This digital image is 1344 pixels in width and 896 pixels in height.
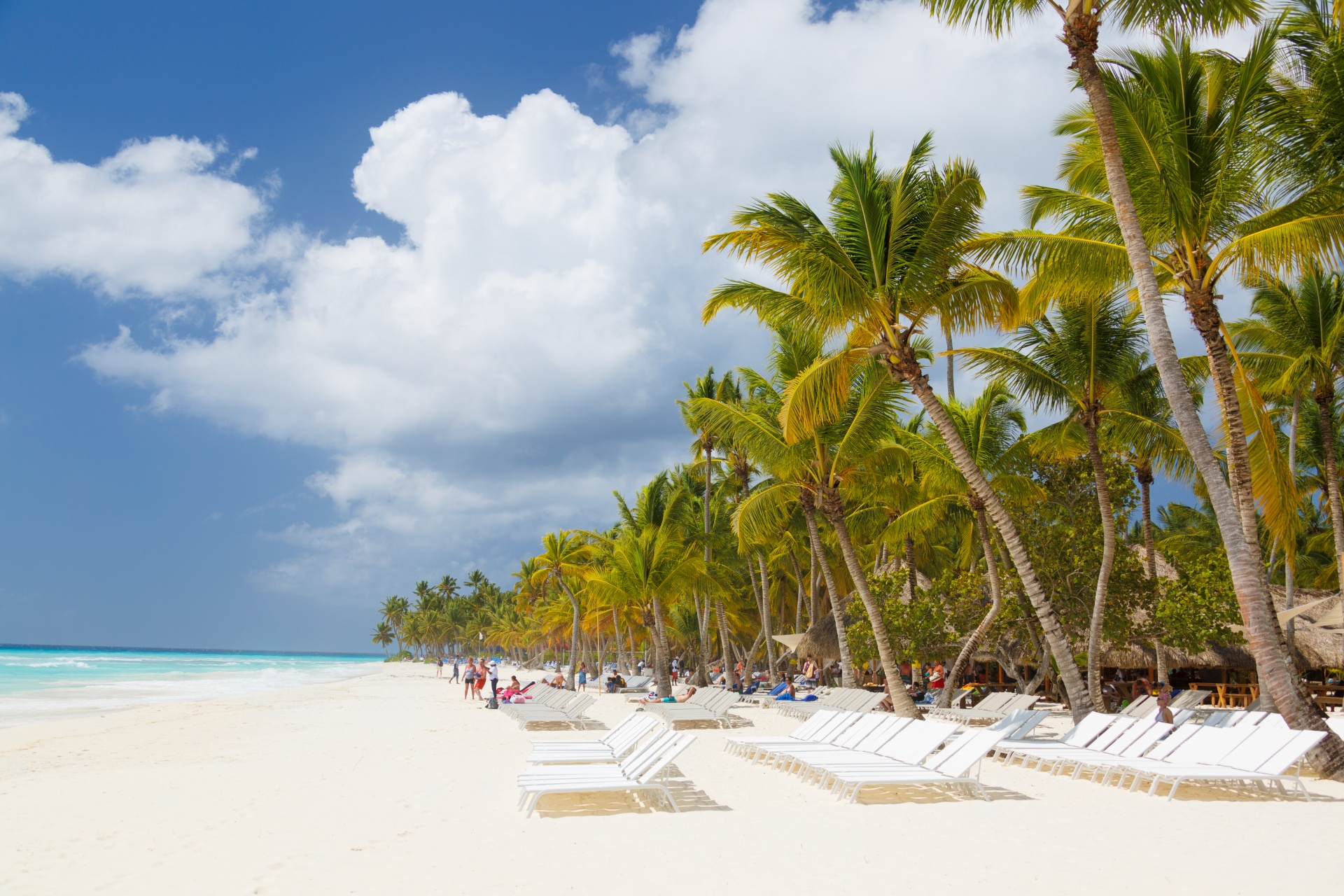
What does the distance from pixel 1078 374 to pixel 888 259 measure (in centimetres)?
438

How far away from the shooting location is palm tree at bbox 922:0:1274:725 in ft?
29.6

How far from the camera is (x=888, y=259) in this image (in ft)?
42.4

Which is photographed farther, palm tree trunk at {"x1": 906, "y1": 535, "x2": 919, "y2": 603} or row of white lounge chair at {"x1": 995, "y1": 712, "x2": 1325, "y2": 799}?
→ palm tree trunk at {"x1": 906, "y1": 535, "x2": 919, "y2": 603}

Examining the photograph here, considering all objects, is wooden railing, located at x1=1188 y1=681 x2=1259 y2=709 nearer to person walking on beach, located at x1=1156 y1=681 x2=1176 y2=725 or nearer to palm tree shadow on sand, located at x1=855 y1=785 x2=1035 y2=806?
person walking on beach, located at x1=1156 y1=681 x2=1176 y2=725

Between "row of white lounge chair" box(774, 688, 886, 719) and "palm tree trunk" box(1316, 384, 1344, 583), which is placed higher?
"palm tree trunk" box(1316, 384, 1344, 583)

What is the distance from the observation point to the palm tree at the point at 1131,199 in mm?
9016

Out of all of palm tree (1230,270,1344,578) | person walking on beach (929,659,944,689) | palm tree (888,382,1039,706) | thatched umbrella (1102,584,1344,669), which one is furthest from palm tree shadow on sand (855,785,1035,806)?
person walking on beach (929,659,944,689)

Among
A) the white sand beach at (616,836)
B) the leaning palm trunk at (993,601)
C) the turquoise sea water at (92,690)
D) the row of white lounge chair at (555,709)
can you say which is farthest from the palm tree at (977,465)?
the turquoise sea water at (92,690)

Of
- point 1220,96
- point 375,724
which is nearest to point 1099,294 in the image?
point 1220,96

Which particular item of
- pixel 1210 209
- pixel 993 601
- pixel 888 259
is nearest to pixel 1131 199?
pixel 1210 209

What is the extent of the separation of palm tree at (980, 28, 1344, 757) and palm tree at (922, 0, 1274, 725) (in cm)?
3

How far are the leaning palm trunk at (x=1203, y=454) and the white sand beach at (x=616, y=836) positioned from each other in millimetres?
A: 758

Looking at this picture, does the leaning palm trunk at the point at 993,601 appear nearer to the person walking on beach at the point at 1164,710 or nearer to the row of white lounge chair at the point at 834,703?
the row of white lounge chair at the point at 834,703

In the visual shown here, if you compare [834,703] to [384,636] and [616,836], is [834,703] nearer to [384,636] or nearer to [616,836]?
[616,836]
